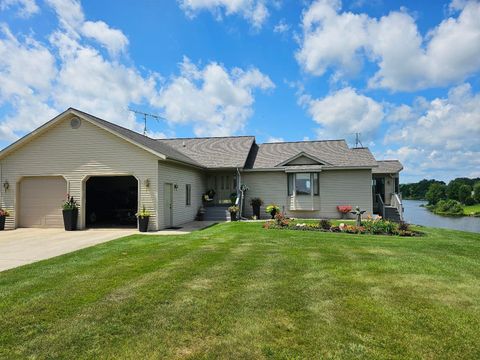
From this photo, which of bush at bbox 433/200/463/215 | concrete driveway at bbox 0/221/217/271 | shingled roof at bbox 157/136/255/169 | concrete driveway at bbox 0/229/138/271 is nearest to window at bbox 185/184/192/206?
shingled roof at bbox 157/136/255/169

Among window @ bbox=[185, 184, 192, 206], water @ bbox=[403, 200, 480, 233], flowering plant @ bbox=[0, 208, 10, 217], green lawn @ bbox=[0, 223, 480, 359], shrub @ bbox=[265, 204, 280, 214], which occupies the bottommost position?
water @ bbox=[403, 200, 480, 233]

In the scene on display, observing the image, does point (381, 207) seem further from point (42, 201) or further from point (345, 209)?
point (42, 201)

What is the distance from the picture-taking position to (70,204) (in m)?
14.2

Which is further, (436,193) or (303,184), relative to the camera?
(436,193)

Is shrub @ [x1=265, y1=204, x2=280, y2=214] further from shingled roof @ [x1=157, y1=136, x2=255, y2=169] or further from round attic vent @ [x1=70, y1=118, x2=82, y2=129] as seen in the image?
round attic vent @ [x1=70, y1=118, x2=82, y2=129]

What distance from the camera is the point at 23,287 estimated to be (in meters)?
5.58

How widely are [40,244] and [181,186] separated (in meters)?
7.04

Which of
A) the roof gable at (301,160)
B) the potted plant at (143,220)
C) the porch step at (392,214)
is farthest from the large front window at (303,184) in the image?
the potted plant at (143,220)

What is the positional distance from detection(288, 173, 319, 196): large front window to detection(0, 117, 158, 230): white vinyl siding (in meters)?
8.67

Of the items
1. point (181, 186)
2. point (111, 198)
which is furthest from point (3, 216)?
point (181, 186)

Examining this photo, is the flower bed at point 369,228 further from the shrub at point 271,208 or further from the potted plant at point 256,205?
the potted plant at point 256,205

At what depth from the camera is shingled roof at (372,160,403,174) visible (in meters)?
22.9

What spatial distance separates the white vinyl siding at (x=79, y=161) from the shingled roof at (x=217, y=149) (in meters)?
5.79

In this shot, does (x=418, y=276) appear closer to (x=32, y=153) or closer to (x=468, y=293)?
(x=468, y=293)
